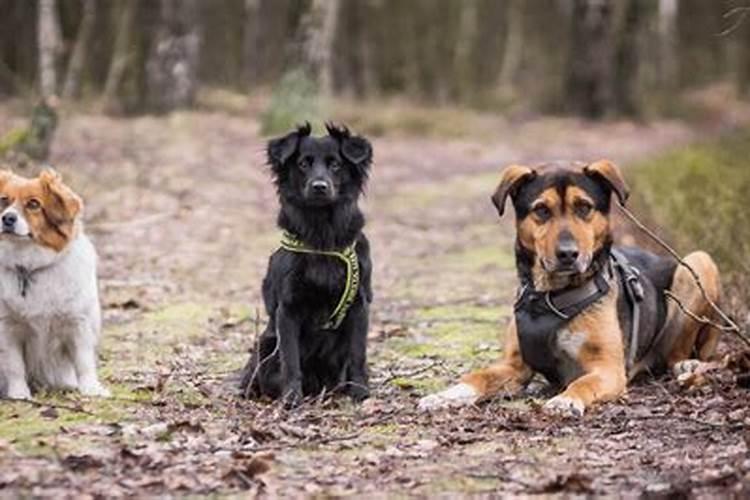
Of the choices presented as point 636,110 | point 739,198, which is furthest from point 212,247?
point 636,110

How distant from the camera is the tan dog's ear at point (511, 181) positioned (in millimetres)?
7789

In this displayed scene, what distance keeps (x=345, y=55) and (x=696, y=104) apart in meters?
10.2

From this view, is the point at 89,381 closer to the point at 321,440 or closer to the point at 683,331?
the point at 321,440

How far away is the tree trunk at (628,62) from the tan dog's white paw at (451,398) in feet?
83.8

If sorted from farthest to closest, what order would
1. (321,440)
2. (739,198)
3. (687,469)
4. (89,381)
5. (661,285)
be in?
(739,198), (661,285), (89,381), (321,440), (687,469)

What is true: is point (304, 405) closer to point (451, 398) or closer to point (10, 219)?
point (451, 398)

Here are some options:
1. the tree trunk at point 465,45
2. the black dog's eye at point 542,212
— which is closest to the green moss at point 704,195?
the black dog's eye at point 542,212

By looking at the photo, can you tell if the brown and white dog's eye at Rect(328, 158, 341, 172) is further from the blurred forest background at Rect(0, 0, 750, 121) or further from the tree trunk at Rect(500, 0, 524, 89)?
the tree trunk at Rect(500, 0, 524, 89)

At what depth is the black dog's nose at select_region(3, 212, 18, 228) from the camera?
24.0ft

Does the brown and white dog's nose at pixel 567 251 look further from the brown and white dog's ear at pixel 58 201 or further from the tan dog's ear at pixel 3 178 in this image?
the tan dog's ear at pixel 3 178

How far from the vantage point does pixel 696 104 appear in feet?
124

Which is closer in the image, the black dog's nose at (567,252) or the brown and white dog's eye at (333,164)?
the black dog's nose at (567,252)

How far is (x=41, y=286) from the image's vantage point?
7.42 meters

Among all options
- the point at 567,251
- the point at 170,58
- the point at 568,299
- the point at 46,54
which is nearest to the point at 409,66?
the point at 170,58
